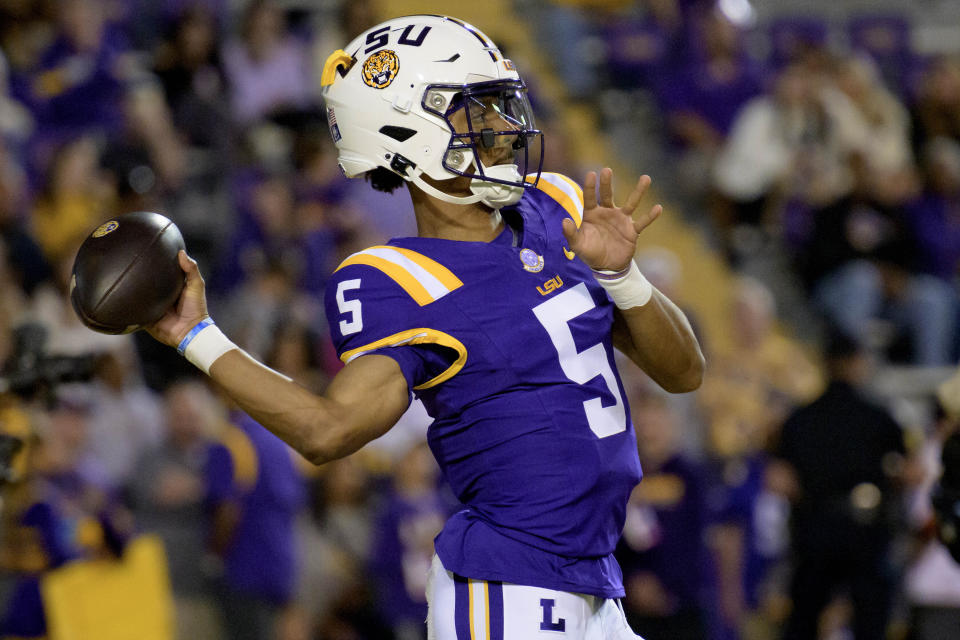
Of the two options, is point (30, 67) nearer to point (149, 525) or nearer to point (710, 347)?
point (149, 525)

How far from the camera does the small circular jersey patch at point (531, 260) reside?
10.1 feet

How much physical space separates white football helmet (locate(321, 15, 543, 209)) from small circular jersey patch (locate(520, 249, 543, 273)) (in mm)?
149

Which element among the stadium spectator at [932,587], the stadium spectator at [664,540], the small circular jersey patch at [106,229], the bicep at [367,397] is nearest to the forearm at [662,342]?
the bicep at [367,397]

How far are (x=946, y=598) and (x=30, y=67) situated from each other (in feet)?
19.2

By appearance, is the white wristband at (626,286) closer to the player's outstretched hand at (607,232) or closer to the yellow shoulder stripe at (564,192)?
the player's outstretched hand at (607,232)

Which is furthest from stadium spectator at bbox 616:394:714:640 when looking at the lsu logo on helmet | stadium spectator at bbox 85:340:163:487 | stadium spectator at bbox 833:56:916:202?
stadium spectator at bbox 833:56:916:202

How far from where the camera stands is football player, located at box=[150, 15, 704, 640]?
9.41 feet

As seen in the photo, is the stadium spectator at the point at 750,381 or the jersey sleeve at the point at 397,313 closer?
the jersey sleeve at the point at 397,313

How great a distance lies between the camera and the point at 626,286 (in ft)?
9.84

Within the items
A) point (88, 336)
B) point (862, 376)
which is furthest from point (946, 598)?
point (88, 336)

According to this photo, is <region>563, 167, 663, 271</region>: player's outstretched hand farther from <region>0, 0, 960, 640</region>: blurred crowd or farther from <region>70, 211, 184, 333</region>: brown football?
<region>0, 0, 960, 640</region>: blurred crowd

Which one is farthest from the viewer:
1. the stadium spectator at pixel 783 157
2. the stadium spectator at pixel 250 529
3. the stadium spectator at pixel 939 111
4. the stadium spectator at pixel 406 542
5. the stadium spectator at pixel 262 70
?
the stadium spectator at pixel 939 111

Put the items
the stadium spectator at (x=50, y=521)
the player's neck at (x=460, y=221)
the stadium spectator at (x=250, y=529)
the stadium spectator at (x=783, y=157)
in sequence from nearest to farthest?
the player's neck at (x=460, y=221) < the stadium spectator at (x=50, y=521) < the stadium spectator at (x=250, y=529) < the stadium spectator at (x=783, y=157)

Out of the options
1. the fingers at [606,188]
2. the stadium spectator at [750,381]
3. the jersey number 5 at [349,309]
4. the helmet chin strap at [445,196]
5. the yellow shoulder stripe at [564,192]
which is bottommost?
the stadium spectator at [750,381]
